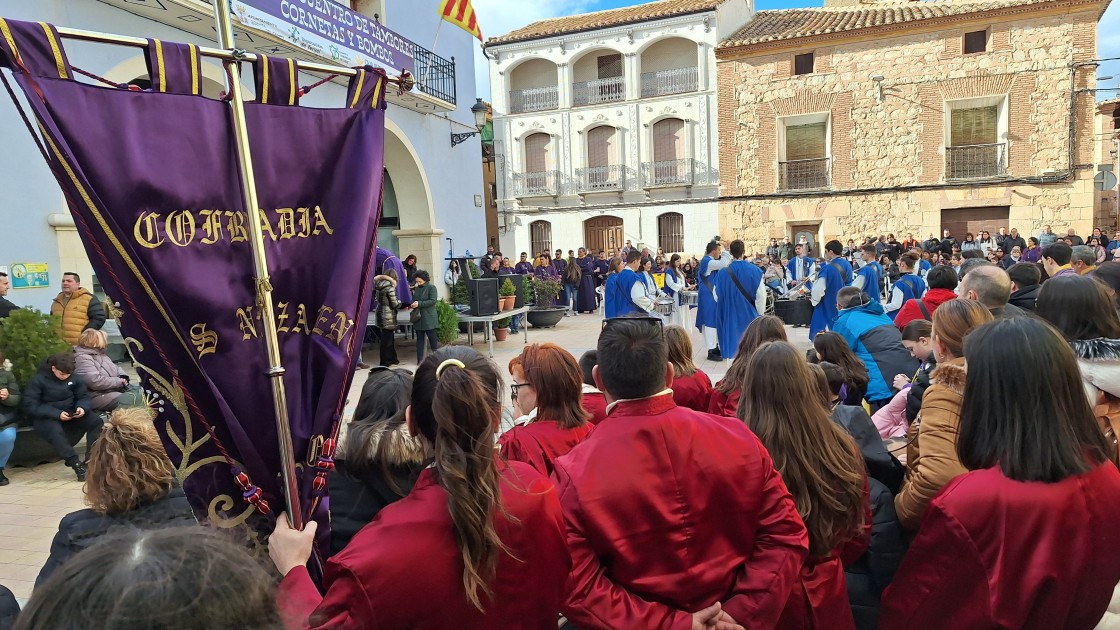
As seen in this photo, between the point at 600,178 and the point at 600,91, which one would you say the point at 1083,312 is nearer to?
the point at 600,178

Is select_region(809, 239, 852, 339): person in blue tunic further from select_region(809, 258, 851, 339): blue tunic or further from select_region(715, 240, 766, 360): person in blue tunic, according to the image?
select_region(715, 240, 766, 360): person in blue tunic

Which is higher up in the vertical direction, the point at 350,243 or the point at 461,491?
the point at 350,243

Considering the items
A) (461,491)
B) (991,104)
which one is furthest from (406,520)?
(991,104)

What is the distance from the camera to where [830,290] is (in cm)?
956

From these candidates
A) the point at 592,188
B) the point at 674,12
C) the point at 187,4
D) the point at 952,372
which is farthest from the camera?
the point at 592,188

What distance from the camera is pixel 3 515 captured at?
486 cm

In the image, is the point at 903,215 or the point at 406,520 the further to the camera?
the point at 903,215

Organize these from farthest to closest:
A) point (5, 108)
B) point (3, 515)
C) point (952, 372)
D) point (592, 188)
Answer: point (592, 188) → point (5, 108) → point (3, 515) → point (952, 372)

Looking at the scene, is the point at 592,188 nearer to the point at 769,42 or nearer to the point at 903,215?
the point at 769,42

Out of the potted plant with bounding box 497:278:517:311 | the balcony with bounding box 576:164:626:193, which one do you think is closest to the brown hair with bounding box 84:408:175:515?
the potted plant with bounding box 497:278:517:311

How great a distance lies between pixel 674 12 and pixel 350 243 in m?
25.0

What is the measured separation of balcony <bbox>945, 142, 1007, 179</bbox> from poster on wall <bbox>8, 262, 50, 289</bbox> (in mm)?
23181

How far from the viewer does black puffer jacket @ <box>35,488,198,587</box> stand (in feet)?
7.36

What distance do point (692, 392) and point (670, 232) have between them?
22902 millimetres
